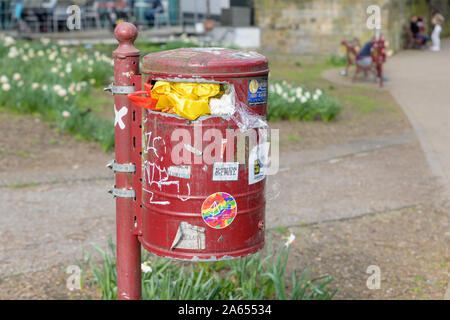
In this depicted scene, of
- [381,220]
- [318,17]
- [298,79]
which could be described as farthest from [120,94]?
[318,17]

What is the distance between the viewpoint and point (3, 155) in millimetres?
7449

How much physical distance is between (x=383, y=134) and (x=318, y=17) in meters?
8.76

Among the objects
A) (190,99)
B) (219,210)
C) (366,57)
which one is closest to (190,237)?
(219,210)

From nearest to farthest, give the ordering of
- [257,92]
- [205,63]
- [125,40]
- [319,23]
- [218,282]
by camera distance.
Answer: [205,63]
[257,92]
[125,40]
[218,282]
[319,23]

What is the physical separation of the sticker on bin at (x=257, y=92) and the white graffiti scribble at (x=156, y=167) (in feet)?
1.24

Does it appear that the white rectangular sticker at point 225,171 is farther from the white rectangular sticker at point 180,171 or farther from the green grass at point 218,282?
the green grass at point 218,282

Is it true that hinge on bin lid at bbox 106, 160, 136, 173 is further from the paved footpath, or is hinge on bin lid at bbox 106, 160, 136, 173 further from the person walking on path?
the person walking on path

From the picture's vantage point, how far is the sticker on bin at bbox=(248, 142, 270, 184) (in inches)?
110

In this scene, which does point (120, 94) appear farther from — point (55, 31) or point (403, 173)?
point (55, 31)

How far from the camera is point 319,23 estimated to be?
17.5m

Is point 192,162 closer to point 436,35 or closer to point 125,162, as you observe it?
point 125,162

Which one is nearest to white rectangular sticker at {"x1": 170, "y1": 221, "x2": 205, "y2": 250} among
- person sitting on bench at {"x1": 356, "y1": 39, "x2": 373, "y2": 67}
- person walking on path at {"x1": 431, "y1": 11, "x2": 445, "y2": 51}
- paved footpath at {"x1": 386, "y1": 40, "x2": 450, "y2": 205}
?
paved footpath at {"x1": 386, "y1": 40, "x2": 450, "y2": 205}

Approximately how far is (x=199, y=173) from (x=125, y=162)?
385 millimetres

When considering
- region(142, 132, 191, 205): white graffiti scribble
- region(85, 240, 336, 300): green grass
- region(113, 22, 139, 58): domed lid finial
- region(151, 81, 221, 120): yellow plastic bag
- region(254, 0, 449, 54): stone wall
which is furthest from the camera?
region(254, 0, 449, 54): stone wall
